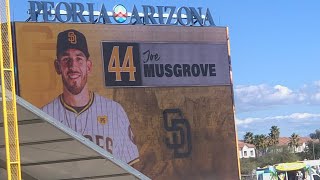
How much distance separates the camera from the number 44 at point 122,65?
170 ft

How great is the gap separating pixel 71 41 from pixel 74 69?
6.96 feet

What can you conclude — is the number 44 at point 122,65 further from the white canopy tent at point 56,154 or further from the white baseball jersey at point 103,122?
the white canopy tent at point 56,154

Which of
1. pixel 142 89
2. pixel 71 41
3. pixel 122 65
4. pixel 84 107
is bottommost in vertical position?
A: pixel 84 107

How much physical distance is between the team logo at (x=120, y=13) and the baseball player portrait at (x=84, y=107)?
12.6 ft

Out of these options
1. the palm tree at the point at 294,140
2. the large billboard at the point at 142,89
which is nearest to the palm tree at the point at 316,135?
the palm tree at the point at 294,140

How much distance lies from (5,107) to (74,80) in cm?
3900

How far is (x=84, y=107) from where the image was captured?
5066 centimetres

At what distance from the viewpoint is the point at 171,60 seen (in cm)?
5441

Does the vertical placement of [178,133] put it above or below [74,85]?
below

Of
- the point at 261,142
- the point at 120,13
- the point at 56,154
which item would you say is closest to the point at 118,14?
the point at 120,13

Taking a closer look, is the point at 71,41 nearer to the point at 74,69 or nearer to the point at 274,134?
the point at 74,69

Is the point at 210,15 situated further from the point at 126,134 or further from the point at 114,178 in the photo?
the point at 114,178

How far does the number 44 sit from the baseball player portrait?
174 cm

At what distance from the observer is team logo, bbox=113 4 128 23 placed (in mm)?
53500
